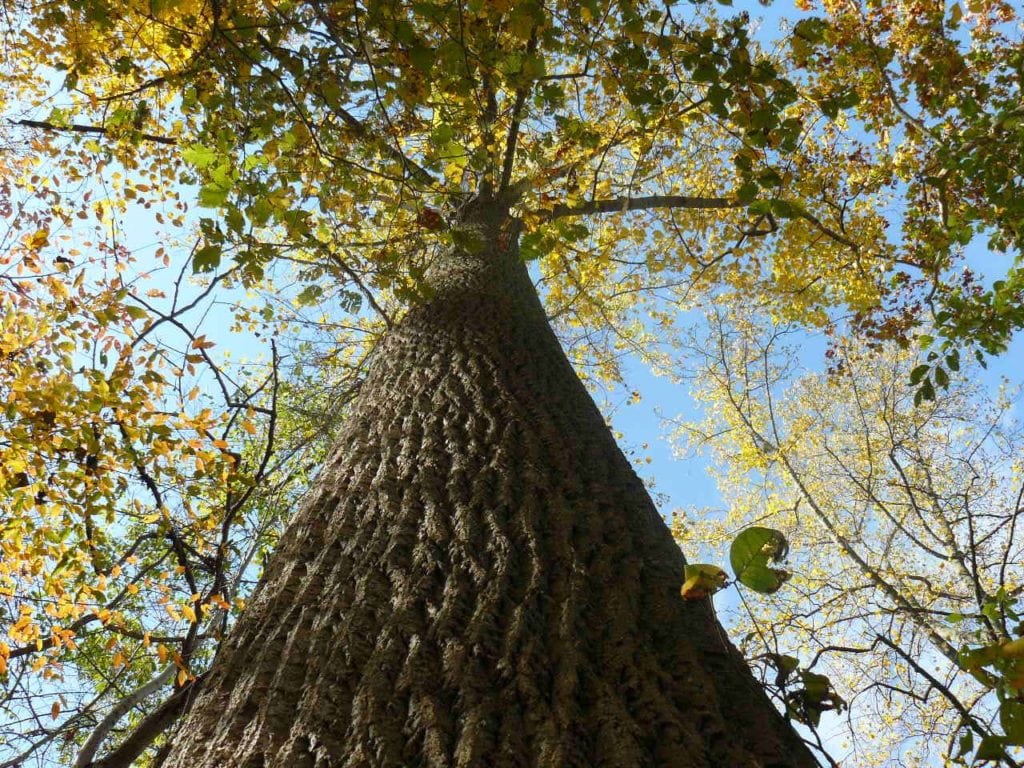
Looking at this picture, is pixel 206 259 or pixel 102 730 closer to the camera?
pixel 206 259

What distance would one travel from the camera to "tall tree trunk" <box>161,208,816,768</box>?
3.93ft

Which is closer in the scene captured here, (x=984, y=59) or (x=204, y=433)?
(x=204, y=433)

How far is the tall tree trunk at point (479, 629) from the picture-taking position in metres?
1.20

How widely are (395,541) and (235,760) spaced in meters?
0.67

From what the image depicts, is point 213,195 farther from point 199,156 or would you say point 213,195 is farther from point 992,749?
point 992,749

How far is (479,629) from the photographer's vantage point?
1433 millimetres

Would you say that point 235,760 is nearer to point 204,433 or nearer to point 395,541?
point 395,541

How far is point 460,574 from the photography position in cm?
163

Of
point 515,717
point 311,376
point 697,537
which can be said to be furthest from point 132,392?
point 697,537

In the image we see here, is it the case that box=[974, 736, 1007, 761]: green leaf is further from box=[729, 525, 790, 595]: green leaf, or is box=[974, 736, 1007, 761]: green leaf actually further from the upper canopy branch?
the upper canopy branch

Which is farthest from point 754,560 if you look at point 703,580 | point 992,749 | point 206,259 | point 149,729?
point 206,259

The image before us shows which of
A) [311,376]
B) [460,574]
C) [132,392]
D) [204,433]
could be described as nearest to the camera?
[460,574]

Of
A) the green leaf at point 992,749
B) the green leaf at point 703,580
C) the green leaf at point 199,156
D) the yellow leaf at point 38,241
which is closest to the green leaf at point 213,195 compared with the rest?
the green leaf at point 199,156

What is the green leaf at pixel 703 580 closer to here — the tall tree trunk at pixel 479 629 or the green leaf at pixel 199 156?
the tall tree trunk at pixel 479 629
